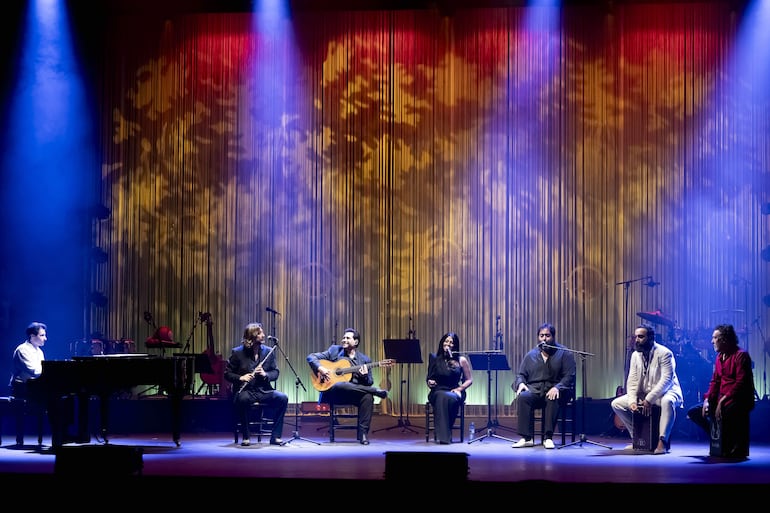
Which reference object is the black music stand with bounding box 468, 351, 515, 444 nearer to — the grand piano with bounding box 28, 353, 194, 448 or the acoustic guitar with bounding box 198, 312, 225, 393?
the acoustic guitar with bounding box 198, 312, 225, 393

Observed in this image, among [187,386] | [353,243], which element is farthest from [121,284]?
[187,386]

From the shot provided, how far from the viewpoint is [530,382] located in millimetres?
9516

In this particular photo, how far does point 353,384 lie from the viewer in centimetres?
985

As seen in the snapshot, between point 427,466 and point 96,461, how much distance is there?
1832 millimetres

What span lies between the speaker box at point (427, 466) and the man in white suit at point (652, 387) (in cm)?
372

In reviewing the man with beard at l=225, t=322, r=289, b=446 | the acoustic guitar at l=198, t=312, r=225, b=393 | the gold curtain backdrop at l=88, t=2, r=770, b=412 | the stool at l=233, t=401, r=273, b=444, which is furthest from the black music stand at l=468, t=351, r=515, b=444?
the acoustic guitar at l=198, t=312, r=225, b=393

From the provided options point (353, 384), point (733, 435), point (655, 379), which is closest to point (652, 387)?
point (655, 379)

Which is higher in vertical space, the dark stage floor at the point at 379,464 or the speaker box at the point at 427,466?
the speaker box at the point at 427,466

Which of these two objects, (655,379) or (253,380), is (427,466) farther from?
(253,380)

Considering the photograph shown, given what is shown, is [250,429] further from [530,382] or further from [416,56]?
[416,56]

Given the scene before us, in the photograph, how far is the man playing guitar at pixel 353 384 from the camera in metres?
9.75

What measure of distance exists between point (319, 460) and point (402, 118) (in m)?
5.57

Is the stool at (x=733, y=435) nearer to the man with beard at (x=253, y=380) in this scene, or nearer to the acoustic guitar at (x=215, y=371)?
the man with beard at (x=253, y=380)

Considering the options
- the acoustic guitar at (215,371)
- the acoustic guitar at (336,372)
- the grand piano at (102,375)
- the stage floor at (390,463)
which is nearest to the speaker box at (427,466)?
the stage floor at (390,463)
